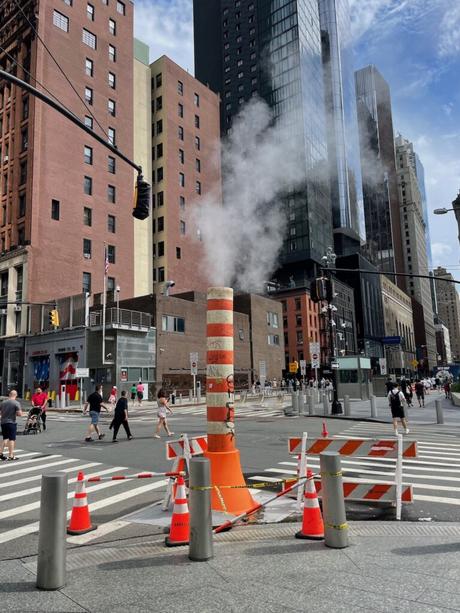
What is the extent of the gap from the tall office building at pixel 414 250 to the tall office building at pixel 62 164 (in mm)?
130314

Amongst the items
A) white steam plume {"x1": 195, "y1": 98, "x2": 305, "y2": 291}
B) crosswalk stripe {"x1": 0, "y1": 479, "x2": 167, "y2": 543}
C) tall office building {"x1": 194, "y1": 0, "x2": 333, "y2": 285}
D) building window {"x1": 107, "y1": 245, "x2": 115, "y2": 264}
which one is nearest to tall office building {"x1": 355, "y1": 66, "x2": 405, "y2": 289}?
tall office building {"x1": 194, "y1": 0, "x2": 333, "y2": 285}

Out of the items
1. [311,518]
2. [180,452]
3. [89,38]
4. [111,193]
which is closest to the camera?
[311,518]

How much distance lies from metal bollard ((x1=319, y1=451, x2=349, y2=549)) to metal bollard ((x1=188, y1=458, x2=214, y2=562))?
3.90ft

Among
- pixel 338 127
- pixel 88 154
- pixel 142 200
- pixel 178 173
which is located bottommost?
pixel 142 200

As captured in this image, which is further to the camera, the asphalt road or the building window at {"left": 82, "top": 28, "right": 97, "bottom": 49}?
the building window at {"left": 82, "top": 28, "right": 97, "bottom": 49}

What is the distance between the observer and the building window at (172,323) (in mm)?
41934

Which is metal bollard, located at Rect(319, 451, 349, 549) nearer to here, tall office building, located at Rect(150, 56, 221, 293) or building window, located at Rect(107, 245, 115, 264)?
building window, located at Rect(107, 245, 115, 264)

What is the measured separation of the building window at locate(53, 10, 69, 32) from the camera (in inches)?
1777

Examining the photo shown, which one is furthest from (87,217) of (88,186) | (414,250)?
(414,250)

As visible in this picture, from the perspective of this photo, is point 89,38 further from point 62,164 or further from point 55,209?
point 55,209

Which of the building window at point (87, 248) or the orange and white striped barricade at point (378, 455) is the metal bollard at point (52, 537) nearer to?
the orange and white striped barricade at point (378, 455)

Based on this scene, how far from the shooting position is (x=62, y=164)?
44281 mm

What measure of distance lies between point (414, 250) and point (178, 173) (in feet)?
415

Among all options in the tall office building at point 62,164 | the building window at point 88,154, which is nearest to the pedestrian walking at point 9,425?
the tall office building at point 62,164
